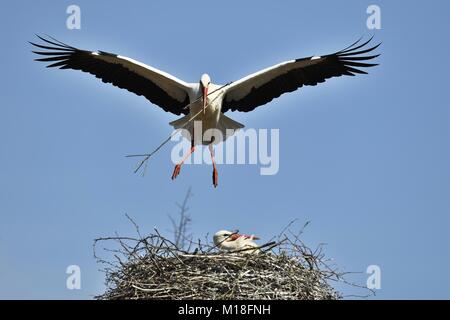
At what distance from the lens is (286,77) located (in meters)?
10.1

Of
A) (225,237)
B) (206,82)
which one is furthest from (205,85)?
(225,237)

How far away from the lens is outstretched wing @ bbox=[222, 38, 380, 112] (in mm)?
9836

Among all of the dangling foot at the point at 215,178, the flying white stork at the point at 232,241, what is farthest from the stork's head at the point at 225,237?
the dangling foot at the point at 215,178

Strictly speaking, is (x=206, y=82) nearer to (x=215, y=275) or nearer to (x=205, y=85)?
(x=205, y=85)

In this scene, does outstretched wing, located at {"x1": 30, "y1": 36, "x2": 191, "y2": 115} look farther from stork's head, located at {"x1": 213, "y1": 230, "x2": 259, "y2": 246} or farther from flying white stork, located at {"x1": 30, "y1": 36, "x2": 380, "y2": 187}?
stork's head, located at {"x1": 213, "y1": 230, "x2": 259, "y2": 246}

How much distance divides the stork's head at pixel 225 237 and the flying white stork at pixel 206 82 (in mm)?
1639

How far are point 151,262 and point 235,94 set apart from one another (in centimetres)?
334

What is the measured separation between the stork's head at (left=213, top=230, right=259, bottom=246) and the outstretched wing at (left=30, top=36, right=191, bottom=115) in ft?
7.63

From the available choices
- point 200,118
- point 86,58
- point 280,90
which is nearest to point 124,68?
point 86,58

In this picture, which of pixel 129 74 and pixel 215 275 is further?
pixel 129 74

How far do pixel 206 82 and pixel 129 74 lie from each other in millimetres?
1000

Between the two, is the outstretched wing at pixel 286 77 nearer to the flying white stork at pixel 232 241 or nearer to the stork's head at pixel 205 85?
the stork's head at pixel 205 85

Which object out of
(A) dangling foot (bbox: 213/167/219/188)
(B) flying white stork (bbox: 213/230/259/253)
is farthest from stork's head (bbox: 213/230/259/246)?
(A) dangling foot (bbox: 213/167/219/188)

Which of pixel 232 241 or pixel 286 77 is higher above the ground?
pixel 286 77
